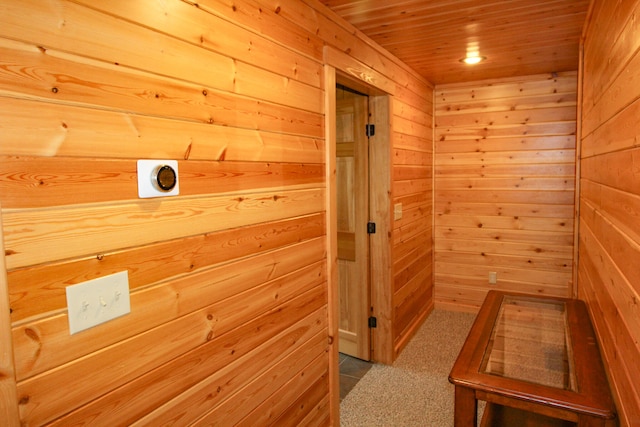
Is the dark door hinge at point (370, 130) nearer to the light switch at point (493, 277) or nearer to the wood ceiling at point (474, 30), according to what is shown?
the wood ceiling at point (474, 30)

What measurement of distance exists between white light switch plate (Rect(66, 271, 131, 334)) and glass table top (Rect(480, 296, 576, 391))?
4.71 feet

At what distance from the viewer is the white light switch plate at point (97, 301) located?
104cm

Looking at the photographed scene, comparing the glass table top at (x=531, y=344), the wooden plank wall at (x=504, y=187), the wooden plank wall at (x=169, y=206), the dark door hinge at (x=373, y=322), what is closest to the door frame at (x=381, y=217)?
the dark door hinge at (x=373, y=322)

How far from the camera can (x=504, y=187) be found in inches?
161

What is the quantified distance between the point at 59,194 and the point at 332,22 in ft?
→ 5.61

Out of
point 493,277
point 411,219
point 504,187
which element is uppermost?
point 504,187

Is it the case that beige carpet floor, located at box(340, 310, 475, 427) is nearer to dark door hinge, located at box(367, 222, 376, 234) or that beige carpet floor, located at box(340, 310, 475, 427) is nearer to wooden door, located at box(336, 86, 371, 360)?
wooden door, located at box(336, 86, 371, 360)


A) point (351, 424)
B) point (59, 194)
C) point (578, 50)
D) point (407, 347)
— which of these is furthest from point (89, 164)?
point (578, 50)

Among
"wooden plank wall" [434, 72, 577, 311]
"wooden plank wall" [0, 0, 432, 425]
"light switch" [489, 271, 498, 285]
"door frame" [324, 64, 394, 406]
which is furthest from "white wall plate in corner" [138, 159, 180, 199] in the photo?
"light switch" [489, 271, 498, 285]

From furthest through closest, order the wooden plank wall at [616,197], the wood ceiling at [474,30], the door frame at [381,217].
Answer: the door frame at [381,217] < the wood ceiling at [474,30] < the wooden plank wall at [616,197]

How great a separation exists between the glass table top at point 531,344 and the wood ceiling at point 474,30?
171 centimetres

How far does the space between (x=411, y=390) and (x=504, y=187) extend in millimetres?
2239

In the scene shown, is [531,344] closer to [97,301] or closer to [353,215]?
[353,215]

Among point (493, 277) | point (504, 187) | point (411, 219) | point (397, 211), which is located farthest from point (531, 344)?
point (504, 187)
